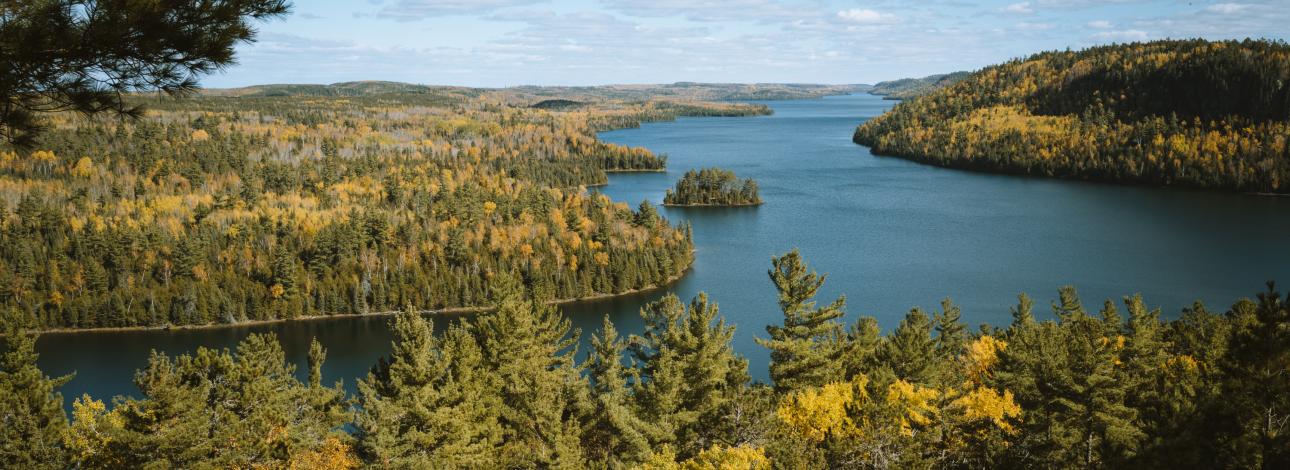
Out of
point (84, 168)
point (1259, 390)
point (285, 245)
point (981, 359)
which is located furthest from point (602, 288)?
point (84, 168)

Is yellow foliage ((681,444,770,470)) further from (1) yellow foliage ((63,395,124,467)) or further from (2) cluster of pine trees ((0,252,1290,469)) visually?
(1) yellow foliage ((63,395,124,467))

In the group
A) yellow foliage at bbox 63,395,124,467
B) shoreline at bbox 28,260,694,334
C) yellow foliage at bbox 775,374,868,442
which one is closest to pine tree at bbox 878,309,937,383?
yellow foliage at bbox 775,374,868,442

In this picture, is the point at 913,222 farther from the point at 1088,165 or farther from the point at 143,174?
the point at 143,174

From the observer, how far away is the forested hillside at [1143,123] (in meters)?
132

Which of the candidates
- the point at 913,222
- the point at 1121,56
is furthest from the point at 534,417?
the point at 1121,56

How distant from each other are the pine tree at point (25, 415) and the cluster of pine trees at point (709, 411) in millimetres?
62

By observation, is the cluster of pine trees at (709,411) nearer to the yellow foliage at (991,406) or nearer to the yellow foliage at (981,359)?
the yellow foliage at (991,406)

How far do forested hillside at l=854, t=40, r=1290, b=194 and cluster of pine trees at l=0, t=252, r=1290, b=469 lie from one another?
4843 inches

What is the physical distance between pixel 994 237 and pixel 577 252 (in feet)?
156

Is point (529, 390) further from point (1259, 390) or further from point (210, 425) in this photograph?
point (1259, 390)

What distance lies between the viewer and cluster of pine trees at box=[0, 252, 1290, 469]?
19.5 meters

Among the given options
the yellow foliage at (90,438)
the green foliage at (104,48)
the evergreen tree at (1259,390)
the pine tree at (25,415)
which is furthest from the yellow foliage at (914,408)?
the pine tree at (25,415)

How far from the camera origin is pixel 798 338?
2880 cm

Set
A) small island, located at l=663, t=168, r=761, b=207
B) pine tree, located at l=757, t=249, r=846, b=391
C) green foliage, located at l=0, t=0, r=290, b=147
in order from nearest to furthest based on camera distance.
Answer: green foliage, located at l=0, t=0, r=290, b=147, pine tree, located at l=757, t=249, r=846, b=391, small island, located at l=663, t=168, r=761, b=207
